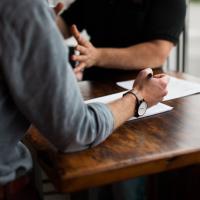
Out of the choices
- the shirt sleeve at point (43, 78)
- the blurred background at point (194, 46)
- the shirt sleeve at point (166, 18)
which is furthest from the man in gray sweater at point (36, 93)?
the blurred background at point (194, 46)

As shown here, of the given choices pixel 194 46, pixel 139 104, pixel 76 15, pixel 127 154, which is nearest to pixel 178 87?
pixel 139 104

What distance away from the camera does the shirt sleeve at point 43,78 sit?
701mm

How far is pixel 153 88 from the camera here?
975 mm

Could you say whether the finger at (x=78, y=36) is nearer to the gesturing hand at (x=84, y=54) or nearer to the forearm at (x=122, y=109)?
the gesturing hand at (x=84, y=54)

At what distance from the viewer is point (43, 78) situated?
729 millimetres

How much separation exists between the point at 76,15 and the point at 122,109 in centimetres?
115

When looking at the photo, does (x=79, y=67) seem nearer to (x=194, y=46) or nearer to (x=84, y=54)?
(x=84, y=54)

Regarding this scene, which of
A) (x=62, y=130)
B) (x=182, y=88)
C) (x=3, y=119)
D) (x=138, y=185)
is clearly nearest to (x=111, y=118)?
(x=62, y=130)

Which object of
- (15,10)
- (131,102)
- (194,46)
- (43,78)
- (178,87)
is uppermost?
(15,10)

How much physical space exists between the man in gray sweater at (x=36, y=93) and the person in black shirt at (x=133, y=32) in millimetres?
638

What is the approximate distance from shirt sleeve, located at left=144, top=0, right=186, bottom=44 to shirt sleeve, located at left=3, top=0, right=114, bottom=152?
0.88 m

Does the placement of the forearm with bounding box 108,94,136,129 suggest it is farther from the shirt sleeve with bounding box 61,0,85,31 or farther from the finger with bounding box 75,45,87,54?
the shirt sleeve with bounding box 61,0,85,31

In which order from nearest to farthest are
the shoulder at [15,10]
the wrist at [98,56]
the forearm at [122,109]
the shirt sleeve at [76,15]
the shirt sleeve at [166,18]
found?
the shoulder at [15,10] < the forearm at [122,109] < the wrist at [98,56] < the shirt sleeve at [166,18] < the shirt sleeve at [76,15]

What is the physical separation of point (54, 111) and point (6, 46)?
16 cm
